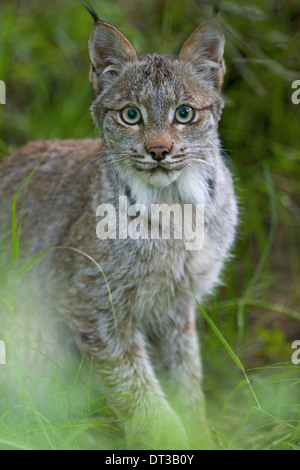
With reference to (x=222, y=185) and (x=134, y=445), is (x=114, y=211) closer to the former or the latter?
(x=222, y=185)

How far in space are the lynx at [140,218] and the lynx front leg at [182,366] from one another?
38 mm

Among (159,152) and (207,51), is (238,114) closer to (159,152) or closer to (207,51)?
(207,51)

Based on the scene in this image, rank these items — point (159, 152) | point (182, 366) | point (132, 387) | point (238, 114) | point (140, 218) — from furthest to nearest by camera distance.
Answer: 1. point (238, 114)
2. point (182, 366)
3. point (132, 387)
4. point (140, 218)
5. point (159, 152)

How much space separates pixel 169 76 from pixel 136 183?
0.62m

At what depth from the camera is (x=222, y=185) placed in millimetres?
3941

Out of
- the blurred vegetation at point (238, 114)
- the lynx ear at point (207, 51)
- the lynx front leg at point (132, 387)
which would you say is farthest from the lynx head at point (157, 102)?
the blurred vegetation at point (238, 114)

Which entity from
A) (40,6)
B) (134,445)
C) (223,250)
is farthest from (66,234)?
(40,6)

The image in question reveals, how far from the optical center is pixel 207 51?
3.72 metres

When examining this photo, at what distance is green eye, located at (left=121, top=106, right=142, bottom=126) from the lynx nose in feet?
0.88

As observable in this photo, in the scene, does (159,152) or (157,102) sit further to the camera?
(157,102)

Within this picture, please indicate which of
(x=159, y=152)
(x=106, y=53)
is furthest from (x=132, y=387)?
(x=106, y=53)

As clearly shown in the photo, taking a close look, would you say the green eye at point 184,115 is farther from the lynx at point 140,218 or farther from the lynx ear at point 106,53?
the lynx ear at point 106,53

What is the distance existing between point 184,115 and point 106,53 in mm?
643
